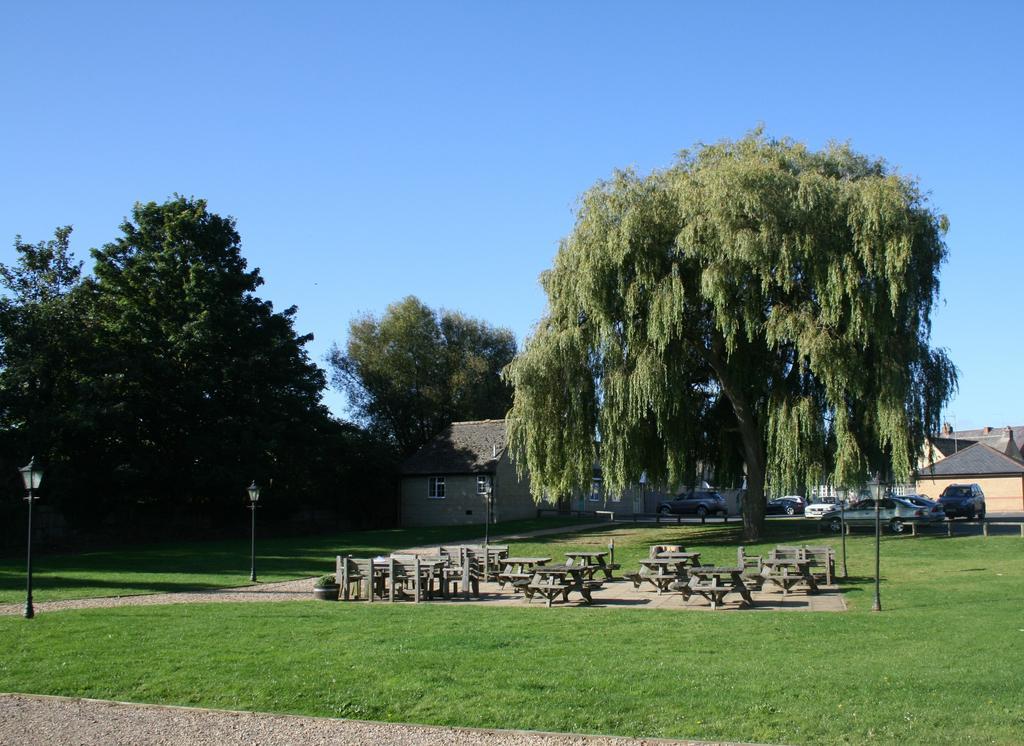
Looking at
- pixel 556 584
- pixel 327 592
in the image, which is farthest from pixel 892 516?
pixel 327 592

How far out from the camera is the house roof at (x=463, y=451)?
155 ft

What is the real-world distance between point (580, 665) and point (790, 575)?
891cm

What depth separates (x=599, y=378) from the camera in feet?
93.8

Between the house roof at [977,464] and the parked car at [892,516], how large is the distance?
81.8 ft

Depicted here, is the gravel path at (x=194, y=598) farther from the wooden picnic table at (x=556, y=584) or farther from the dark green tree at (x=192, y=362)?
the dark green tree at (x=192, y=362)

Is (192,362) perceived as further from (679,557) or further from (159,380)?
(679,557)

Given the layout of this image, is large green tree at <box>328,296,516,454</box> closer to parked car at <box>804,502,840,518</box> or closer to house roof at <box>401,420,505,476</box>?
house roof at <box>401,420,505,476</box>

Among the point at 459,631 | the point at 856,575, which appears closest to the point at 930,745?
the point at 459,631

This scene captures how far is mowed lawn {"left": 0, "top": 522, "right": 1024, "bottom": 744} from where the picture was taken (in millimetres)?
7645

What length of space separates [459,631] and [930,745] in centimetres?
713

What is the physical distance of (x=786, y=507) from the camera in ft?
183

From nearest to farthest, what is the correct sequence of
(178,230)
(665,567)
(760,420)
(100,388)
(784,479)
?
1. (665,567)
2. (784,479)
3. (760,420)
4. (100,388)
5. (178,230)

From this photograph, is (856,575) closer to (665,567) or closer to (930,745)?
(665,567)

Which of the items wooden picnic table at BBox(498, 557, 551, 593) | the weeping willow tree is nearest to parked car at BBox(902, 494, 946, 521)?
the weeping willow tree
